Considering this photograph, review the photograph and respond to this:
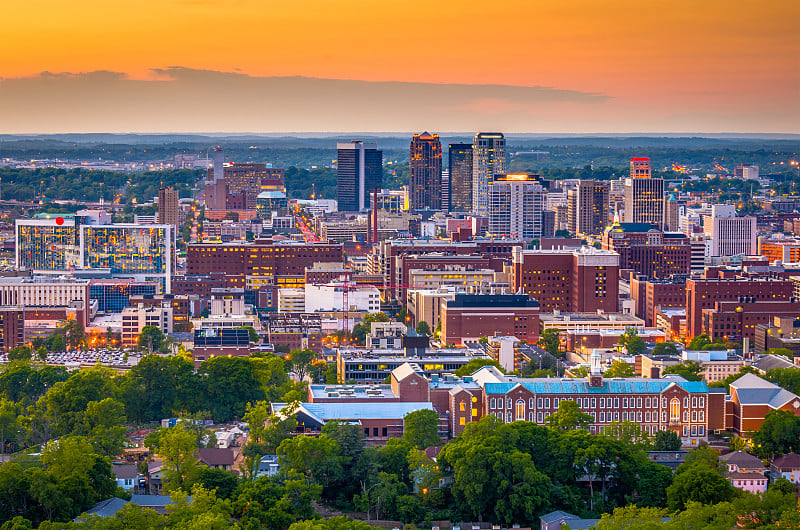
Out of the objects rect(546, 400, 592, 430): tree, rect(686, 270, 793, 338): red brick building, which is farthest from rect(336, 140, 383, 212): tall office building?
rect(546, 400, 592, 430): tree

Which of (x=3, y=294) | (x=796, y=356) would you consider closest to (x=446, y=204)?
(x=3, y=294)

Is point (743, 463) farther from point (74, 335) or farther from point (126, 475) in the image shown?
point (74, 335)

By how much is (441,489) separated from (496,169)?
419 ft

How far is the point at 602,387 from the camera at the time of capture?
5416 centimetres

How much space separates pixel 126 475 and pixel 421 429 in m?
9.77

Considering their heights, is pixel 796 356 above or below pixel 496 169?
below

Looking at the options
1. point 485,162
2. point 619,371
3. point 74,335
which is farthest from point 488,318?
point 485,162

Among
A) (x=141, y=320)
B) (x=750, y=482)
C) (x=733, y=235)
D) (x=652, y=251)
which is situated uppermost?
(x=733, y=235)

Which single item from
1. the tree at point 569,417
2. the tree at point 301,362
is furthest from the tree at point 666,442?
the tree at point 301,362

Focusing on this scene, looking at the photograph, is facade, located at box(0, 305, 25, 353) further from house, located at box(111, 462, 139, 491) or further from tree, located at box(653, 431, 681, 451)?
tree, located at box(653, 431, 681, 451)

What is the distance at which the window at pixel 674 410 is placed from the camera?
2136 inches

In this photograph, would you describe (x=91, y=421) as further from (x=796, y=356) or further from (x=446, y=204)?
(x=446, y=204)

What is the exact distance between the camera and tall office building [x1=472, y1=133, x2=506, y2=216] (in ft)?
559

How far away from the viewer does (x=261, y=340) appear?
77625mm
